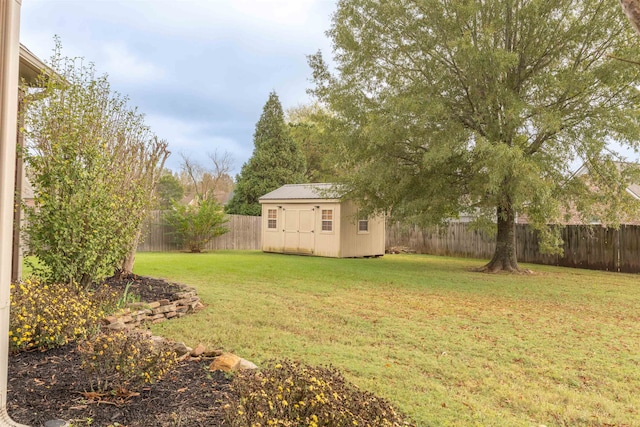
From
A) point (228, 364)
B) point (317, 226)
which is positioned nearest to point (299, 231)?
point (317, 226)

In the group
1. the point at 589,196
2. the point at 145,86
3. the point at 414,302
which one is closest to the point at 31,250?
the point at 414,302

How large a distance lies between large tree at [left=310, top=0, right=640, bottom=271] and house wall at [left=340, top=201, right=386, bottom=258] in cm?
409

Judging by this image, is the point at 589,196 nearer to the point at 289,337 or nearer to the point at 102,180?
the point at 289,337

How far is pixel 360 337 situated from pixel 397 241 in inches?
664

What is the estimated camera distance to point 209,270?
11.6 m

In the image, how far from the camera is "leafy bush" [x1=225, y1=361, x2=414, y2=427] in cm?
241

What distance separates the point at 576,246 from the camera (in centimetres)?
1514

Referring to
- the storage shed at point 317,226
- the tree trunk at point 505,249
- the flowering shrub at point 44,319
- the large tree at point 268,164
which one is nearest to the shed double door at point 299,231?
the storage shed at point 317,226

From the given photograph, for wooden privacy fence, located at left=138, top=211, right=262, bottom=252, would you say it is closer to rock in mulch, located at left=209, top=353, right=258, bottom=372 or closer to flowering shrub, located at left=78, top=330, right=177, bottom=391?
rock in mulch, located at left=209, top=353, right=258, bottom=372

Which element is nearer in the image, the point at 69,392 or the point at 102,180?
the point at 69,392

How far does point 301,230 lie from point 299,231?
111 mm

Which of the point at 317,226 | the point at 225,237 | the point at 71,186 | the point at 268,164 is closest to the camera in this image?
the point at 71,186

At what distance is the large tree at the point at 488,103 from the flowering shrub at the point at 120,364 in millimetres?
8983

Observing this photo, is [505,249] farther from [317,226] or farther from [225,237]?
[225,237]
